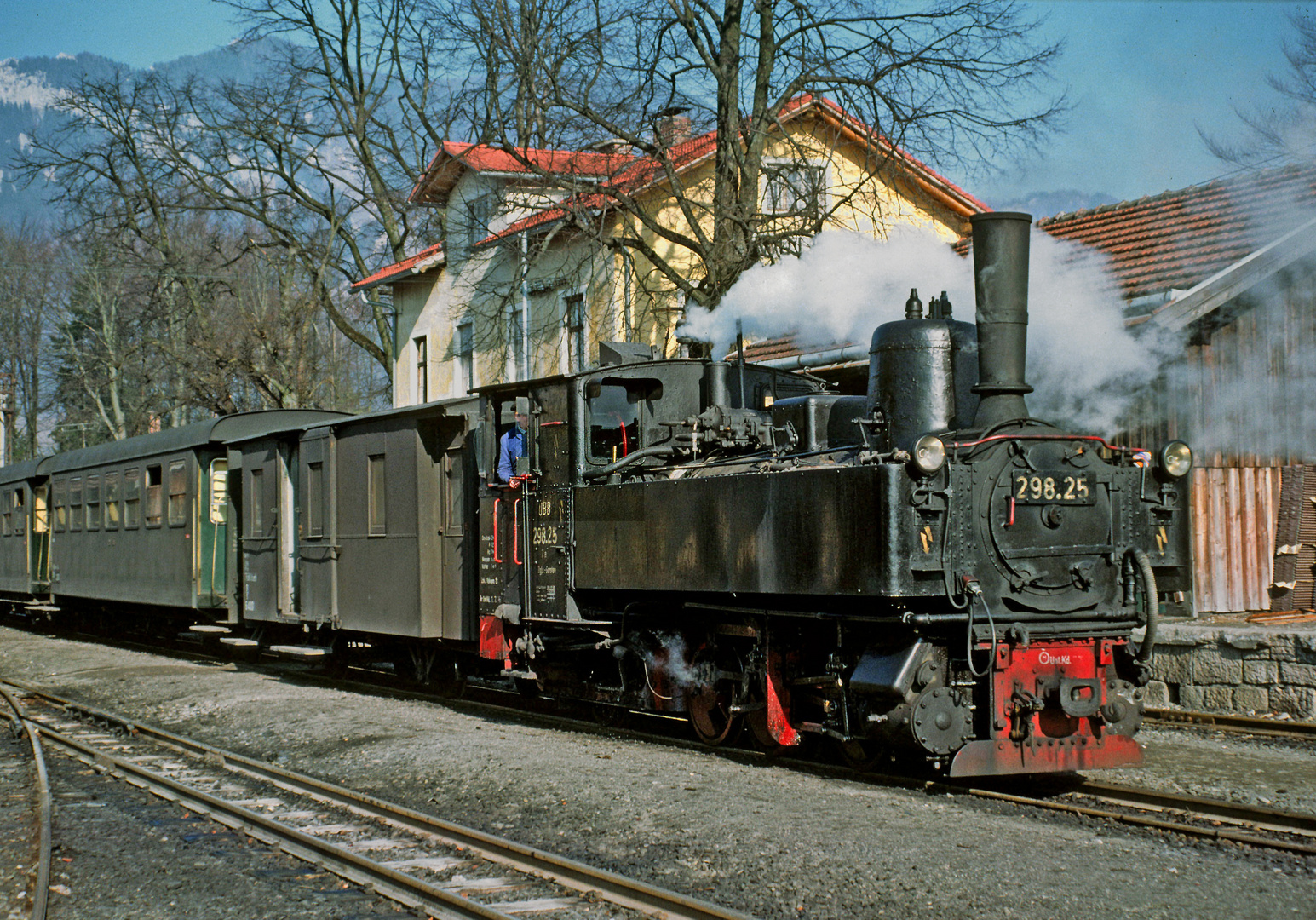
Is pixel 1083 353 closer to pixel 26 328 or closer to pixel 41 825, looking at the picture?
pixel 41 825

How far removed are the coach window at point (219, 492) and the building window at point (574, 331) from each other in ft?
21.7

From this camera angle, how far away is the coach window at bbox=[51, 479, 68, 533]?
19.9 m

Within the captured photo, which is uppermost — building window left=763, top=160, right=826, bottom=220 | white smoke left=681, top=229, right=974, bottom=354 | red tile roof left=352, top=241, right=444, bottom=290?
red tile roof left=352, top=241, right=444, bottom=290

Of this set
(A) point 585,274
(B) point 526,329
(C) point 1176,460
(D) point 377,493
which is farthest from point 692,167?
(C) point 1176,460

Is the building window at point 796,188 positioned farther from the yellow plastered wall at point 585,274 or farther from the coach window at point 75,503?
the coach window at point 75,503

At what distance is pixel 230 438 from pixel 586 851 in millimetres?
10883

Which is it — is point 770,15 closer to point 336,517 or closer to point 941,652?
point 336,517

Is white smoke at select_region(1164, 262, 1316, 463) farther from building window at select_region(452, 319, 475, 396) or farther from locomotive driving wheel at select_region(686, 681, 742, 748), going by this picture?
building window at select_region(452, 319, 475, 396)

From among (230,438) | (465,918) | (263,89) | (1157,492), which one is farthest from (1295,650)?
(263,89)

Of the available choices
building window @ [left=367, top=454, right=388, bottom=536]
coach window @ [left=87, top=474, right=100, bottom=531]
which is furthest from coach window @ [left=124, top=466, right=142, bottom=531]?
building window @ [left=367, top=454, right=388, bottom=536]

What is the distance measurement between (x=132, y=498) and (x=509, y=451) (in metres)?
9.52

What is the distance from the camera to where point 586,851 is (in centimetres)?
597

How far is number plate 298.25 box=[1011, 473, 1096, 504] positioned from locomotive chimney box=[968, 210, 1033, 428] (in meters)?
0.40

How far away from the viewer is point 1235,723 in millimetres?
9094
